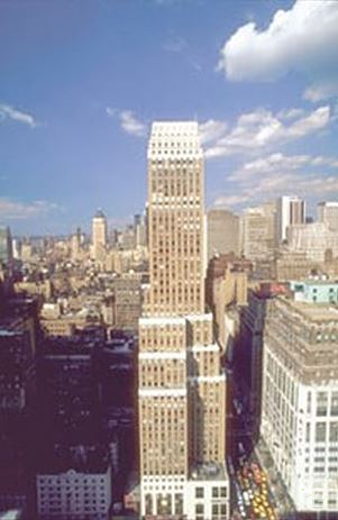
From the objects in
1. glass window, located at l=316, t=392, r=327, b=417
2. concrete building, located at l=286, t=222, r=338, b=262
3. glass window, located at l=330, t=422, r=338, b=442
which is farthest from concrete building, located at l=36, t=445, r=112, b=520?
concrete building, located at l=286, t=222, r=338, b=262

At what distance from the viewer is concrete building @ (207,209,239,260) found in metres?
33.3

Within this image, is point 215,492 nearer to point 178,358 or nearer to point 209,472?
point 209,472

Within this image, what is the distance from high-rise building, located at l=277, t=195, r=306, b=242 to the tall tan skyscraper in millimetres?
16914

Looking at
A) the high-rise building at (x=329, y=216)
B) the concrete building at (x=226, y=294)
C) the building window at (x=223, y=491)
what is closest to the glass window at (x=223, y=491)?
the building window at (x=223, y=491)

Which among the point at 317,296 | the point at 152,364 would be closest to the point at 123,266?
the point at 317,296

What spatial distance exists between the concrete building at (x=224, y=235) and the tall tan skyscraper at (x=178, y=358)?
816 inches

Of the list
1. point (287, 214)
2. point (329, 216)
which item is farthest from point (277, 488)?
point (287, 214)

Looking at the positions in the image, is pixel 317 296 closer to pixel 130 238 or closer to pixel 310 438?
pixel 310 438

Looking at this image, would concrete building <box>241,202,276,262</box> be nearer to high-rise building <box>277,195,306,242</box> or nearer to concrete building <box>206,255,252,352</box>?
high-rise building <box>277,195,306,242</box>

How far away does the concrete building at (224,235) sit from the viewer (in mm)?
Result: 33312

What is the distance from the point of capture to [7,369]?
42.3ft

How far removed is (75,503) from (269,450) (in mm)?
5501

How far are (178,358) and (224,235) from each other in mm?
23470

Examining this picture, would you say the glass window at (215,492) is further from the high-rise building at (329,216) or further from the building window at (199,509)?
the high-rise building at (329,216)
